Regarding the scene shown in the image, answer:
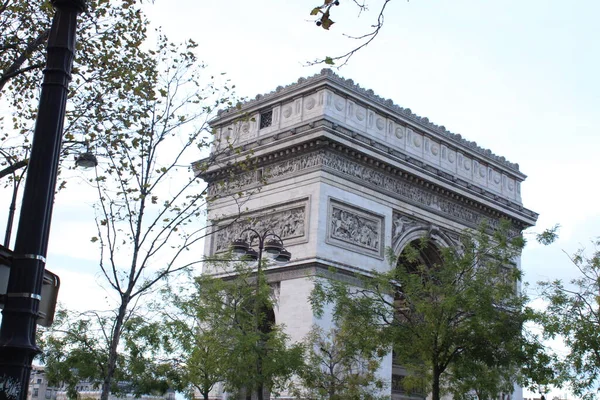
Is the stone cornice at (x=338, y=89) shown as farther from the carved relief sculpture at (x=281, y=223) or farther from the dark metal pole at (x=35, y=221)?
the dark metal pole at (x=35, y=221)

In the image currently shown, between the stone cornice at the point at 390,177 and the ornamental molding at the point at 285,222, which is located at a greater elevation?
the stone cornice at the point at 390,177

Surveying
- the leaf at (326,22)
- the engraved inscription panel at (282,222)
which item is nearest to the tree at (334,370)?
the engraved inscription panel at (282,222)

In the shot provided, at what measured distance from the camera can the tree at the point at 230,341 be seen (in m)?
21.3

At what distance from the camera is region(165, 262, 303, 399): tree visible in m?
21.3

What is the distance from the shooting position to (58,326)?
89.9ft

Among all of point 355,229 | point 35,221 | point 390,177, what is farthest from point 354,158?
point 35,221

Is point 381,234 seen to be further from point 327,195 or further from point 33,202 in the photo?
point 33,202

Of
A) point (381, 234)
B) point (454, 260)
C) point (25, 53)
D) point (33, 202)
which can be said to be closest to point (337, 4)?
point (33, 202)

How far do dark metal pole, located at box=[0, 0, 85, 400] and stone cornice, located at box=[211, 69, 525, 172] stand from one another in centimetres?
2371

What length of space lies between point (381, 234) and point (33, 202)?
26.6 meters

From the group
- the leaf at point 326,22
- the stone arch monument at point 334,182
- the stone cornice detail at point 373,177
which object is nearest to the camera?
the leaf at point 326,22

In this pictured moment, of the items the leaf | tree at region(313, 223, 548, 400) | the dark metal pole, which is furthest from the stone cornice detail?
the dark metal pole

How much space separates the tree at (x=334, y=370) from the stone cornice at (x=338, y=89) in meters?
9.19

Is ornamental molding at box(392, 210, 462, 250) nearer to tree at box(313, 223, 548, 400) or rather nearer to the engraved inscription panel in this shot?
the engraved inscription panel
